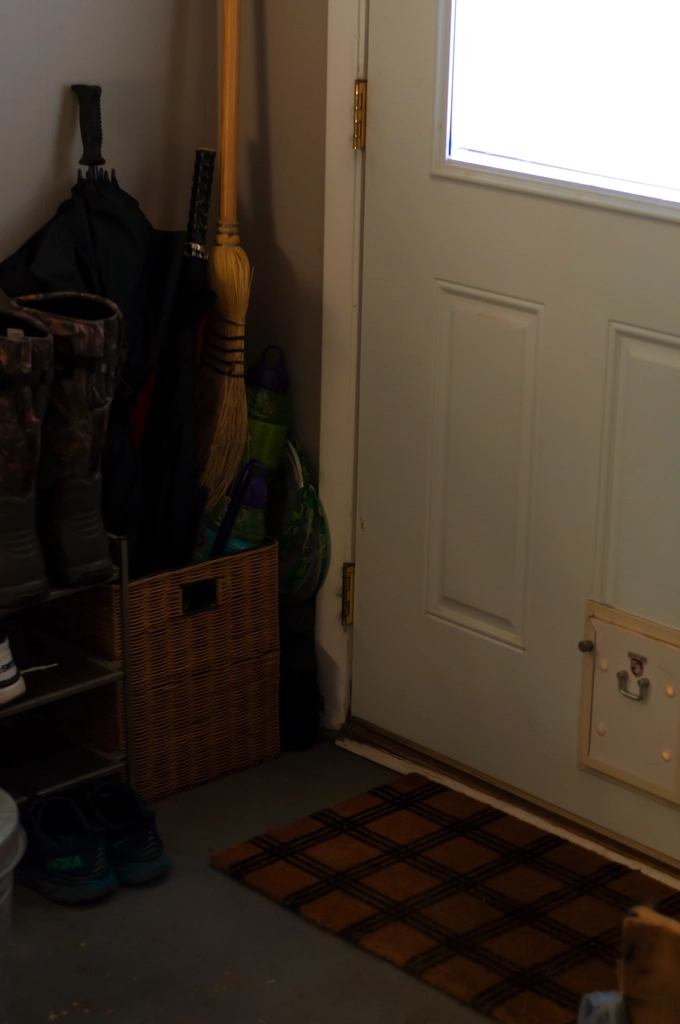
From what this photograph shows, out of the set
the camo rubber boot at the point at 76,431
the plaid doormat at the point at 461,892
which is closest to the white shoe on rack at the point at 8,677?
the camo rubber boot at the point at 76,431

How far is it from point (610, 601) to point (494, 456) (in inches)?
12.3

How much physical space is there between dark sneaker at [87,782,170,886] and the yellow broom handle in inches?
38.9

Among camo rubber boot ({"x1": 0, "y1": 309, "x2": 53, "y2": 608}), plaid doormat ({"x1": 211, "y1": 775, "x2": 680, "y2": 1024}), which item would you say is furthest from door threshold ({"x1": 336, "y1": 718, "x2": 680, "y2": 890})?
camo rubber boot ({"x1": 0, "y1": 309, "x2": 53, "y2": 608})

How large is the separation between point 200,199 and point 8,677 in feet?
2.90

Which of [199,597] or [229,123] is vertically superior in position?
[229,123]

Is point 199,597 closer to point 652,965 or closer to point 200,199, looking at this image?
point 200,199

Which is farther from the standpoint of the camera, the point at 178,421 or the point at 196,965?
the point at 178,421

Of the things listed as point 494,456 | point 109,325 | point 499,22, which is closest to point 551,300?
point 494,456

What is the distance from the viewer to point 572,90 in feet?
6.43

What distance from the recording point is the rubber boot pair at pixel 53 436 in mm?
1857

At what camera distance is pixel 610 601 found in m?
2.07

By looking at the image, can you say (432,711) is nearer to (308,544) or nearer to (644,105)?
(308,544)

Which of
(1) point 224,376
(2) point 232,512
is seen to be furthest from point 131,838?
(1) point 224,376

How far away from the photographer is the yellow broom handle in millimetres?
2281
